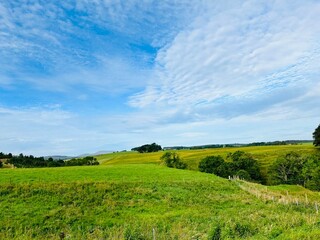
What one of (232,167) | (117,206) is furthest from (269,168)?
(117,206)

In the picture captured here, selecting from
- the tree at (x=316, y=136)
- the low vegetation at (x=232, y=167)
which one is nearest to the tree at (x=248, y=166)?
the low vegetation at (x=232, y=167)

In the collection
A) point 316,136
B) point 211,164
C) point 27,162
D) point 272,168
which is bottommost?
point 272,168

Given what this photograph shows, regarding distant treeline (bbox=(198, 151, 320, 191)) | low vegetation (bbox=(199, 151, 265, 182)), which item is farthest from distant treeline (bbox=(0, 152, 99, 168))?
distant treeline (bbox=(198, 151, 320, 191))

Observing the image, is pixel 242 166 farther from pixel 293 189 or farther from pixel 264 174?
pixel 293 189

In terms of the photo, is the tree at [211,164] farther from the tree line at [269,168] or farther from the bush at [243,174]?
the bush at [243,174]

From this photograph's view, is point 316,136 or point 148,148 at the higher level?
point 148,148

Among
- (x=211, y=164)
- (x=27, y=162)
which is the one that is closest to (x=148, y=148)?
(x=211, y=164)

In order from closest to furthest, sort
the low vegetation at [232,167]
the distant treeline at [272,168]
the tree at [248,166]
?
1. the distant treeline at [272,168]
2. the low vegetation at [232,167]
3. the tree at [248,166]

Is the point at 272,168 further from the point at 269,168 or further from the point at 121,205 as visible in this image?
the point at 121,205

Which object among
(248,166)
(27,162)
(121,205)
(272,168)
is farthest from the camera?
(248,166)

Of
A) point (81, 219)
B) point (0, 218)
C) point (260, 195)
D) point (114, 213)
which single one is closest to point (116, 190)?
point (114, 213)

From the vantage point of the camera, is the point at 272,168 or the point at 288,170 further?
the point at 272,168

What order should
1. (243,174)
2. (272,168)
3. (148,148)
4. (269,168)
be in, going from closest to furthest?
(243,174), (272,168), (269,168), (148,148)

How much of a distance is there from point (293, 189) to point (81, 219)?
51684mm
